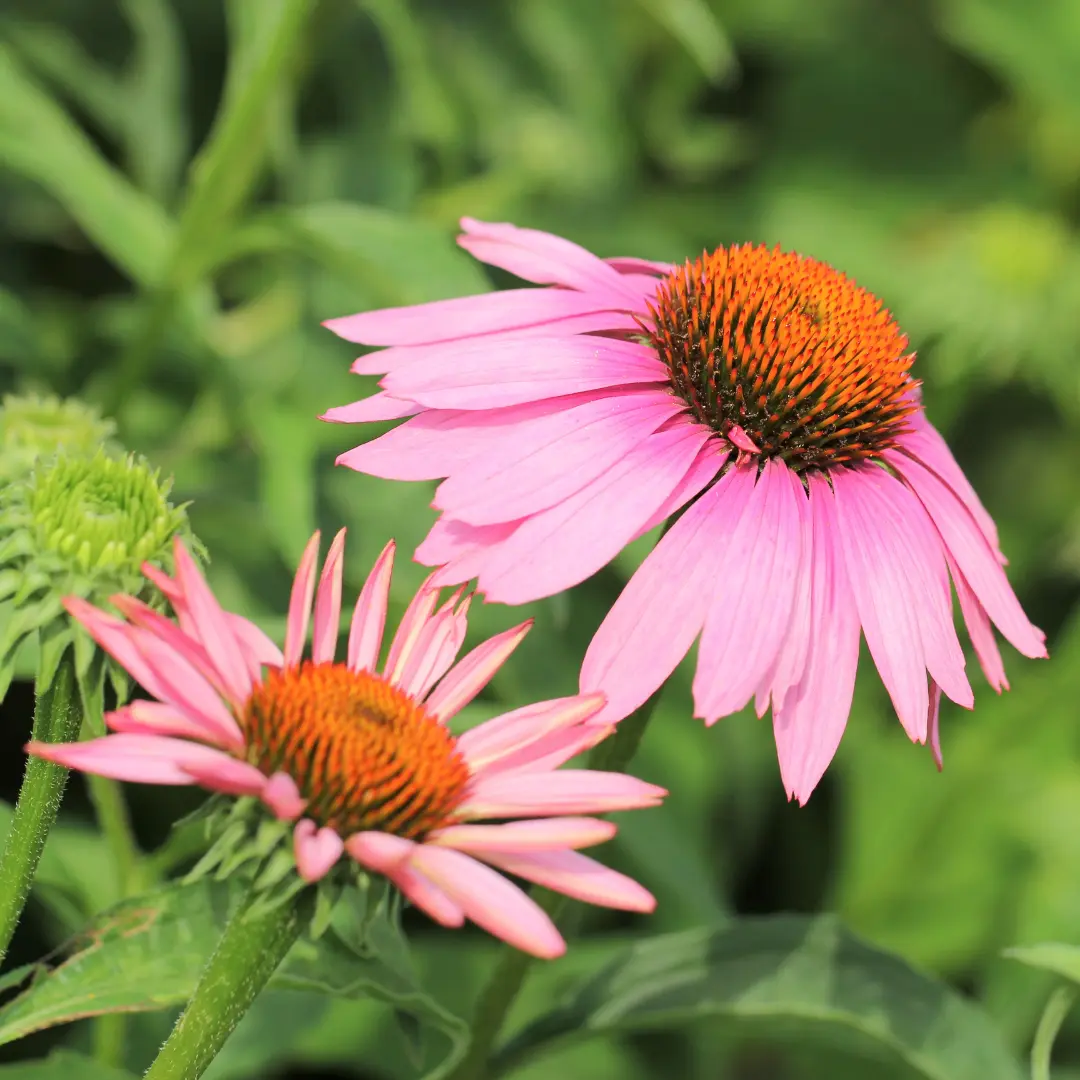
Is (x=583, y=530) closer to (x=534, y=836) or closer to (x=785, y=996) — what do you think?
(x=534, y=836)

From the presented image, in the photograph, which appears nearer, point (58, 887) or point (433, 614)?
point (433, 614)

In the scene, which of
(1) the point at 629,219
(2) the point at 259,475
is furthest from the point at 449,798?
(1) the point at 629,219

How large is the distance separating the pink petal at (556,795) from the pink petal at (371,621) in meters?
0.08

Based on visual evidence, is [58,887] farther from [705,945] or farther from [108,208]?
[108,208]

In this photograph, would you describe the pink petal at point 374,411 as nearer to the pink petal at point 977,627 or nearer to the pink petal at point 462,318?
the pink petal at point 462,318

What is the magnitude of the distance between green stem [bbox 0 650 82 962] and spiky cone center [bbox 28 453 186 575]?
0.15ft

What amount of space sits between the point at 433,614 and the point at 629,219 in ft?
4.27

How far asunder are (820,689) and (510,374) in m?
0.20

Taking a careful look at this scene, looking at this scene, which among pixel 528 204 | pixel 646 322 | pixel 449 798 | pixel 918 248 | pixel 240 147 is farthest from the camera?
pixel 918 248

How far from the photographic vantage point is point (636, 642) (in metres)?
0.62

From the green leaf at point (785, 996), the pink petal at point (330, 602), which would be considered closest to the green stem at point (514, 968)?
the green leaf at point (785, 996)

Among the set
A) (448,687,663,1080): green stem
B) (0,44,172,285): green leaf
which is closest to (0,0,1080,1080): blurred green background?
(0,44,172,285): green leaf

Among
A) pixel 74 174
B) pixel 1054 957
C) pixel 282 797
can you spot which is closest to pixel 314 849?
pixel 282 797

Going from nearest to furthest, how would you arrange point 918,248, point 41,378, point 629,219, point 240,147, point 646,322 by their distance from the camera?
point 646,322 → point 240,147 → point 41,378 → point 629,219 → point 918,248
